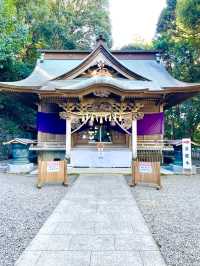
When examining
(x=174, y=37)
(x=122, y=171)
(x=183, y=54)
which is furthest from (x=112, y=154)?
(x=174, y=37)

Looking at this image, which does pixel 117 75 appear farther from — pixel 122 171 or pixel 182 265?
pixel 182 265

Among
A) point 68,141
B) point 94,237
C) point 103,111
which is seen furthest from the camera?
point 103,111

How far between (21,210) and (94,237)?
2.09 m

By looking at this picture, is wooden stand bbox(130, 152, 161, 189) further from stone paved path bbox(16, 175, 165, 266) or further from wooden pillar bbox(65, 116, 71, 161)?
wooden pillar bbox(65, 116, 71, 161)

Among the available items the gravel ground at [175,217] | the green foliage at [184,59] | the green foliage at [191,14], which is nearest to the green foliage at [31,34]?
the gravel ground at [175,217]

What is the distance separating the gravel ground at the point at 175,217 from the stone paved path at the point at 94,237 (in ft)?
0.59

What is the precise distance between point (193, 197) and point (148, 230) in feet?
9.38

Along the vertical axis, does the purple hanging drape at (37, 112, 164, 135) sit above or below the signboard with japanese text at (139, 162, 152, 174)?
above

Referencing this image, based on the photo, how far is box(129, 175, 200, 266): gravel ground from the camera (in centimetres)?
312

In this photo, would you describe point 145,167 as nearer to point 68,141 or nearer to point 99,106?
point 68,141

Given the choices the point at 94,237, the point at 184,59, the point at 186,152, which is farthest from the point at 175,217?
the point at 184,59

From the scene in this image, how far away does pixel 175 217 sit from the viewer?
4574mm

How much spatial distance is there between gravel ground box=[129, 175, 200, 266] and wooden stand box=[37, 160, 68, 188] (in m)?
2.16

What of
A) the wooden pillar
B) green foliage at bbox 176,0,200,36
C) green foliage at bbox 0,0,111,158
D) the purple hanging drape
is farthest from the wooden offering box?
green foliage at bbox 176,0,200,36
